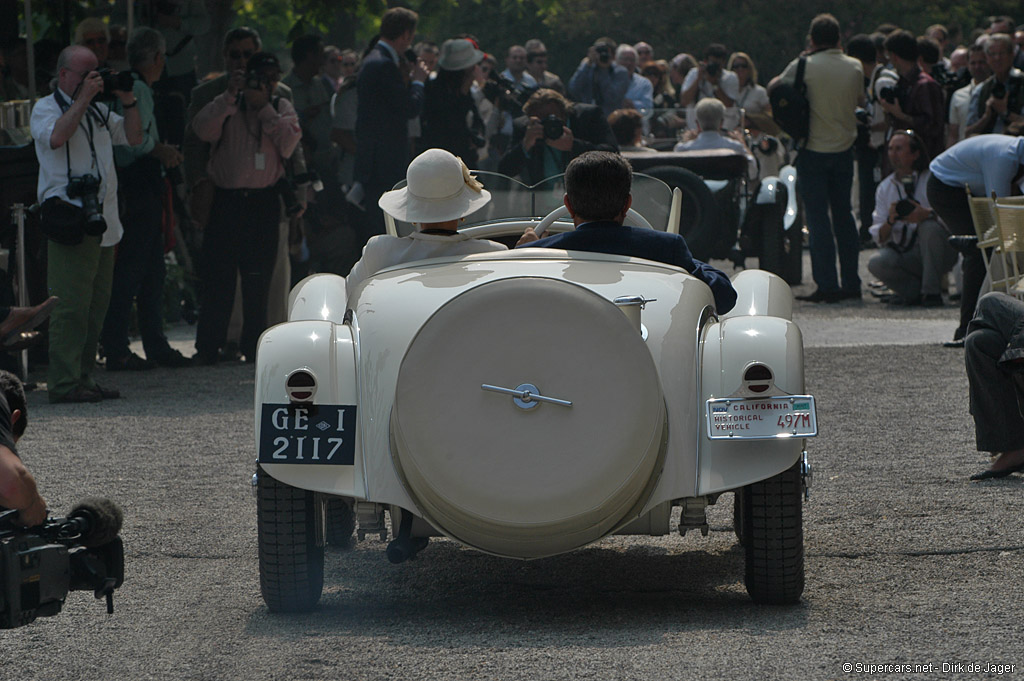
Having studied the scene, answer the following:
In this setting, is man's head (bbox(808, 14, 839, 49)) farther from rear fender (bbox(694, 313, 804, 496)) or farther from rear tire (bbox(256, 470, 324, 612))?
rear tire (bbox(256, 470, 324, 612))

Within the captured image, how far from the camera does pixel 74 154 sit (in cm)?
930

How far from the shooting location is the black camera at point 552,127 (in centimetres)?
1116

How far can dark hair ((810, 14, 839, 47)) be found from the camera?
1341 centimetres

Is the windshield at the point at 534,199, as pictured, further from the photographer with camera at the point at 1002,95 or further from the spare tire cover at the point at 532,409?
the photographer with camera at the point at 1002,95

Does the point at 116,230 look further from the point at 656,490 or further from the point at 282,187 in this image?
the point at 656,490

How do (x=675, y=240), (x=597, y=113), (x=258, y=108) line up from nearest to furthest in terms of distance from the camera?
(x=675, y=240), (x=258, y=108), (x=597, y=113)

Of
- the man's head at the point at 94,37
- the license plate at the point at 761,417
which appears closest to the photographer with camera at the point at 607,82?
the man's head at the point at 94,37

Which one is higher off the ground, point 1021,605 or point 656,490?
point 656,490

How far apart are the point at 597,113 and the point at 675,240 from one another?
632 cm

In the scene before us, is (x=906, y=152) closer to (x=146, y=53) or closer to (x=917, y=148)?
(x=917, y=148)

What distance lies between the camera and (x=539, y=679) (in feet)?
13.5

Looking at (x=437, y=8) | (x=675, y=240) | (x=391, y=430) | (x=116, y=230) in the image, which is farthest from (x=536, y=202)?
(x=437, y=8)

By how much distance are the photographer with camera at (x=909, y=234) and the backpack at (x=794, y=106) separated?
2.49ft

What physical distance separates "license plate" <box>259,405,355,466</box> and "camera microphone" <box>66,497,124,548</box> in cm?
87
